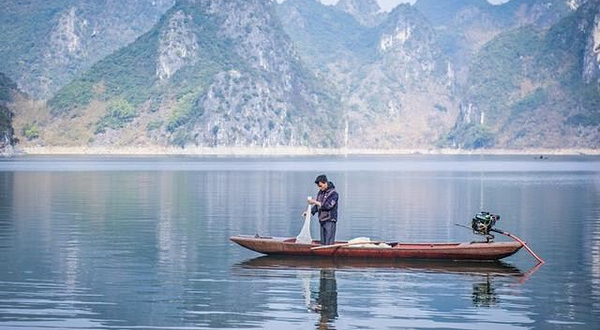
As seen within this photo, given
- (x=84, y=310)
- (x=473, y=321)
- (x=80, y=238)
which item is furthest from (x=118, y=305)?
(x=80, y=238)

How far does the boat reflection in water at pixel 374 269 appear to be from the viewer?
109 ft

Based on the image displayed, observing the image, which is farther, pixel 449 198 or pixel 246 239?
pixel 449 198

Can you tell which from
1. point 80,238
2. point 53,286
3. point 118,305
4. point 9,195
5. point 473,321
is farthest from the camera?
point 9,195

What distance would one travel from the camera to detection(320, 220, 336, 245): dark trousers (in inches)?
1513

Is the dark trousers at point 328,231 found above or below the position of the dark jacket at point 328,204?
below

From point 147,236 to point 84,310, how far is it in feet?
66.1

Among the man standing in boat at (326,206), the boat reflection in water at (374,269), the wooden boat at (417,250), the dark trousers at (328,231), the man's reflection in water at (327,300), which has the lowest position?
the man's reflection in water at (327,300)

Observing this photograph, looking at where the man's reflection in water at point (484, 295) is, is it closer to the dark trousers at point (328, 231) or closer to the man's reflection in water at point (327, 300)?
the man's reflection in water at point (327, 300)

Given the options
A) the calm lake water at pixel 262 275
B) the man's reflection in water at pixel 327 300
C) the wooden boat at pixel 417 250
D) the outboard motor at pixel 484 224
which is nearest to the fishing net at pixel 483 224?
the outboard motor at pixel 484 224

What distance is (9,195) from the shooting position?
7956cm

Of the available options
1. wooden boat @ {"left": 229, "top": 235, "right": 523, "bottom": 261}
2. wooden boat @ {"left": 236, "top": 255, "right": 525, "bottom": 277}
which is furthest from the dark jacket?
wooden boat @ {"left": 236, "top": 255, "right": 525, "bottom": 277}

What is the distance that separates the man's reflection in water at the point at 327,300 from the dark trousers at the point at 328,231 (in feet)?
7.28

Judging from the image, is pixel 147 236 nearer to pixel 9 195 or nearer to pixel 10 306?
pixel 10 306

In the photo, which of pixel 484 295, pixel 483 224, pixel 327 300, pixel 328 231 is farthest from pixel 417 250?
pixel 327 300
